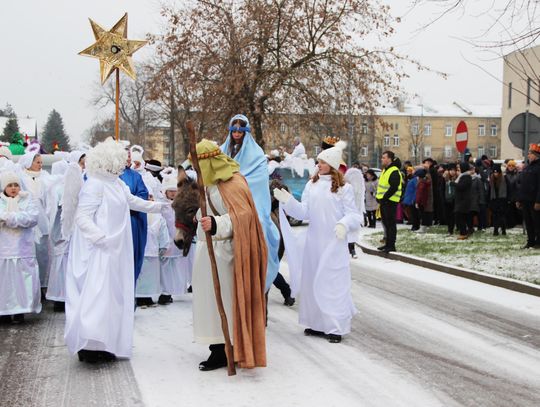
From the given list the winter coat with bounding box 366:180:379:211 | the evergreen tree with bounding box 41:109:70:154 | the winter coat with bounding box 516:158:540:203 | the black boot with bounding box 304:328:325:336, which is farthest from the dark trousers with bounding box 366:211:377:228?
the evergreen tree with bounding box 41:109:70:154

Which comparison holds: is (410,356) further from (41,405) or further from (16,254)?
(16,254)

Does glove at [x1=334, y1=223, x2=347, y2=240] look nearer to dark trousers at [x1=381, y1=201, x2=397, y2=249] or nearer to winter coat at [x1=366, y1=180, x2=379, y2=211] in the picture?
dark trousers at [x1=381, y1=201, x2=397, y2=249]

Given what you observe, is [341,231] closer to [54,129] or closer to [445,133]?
[445,133]

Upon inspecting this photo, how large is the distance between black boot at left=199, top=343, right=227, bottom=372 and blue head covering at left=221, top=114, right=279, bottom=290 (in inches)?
51.6

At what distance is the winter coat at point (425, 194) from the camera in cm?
1939

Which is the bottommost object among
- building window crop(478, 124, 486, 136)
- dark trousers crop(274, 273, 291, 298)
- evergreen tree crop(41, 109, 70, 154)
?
dark trousers crop(274, 273, 291, 298)

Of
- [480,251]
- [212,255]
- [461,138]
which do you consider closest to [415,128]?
[461,138]

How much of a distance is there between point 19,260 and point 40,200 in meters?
1.37

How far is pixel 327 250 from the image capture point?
7.70m

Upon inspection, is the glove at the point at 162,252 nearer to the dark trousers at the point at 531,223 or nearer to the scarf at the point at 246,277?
the scarf at the point at 246,277

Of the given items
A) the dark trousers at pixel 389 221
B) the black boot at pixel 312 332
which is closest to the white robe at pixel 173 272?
the black boot at pixel 312 332

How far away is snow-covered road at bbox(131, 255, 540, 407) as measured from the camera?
5547 mm

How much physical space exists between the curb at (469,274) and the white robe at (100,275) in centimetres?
621

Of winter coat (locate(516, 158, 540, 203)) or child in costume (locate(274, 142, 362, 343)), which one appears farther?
winter coat (locate(516, 158, 540, 203))
